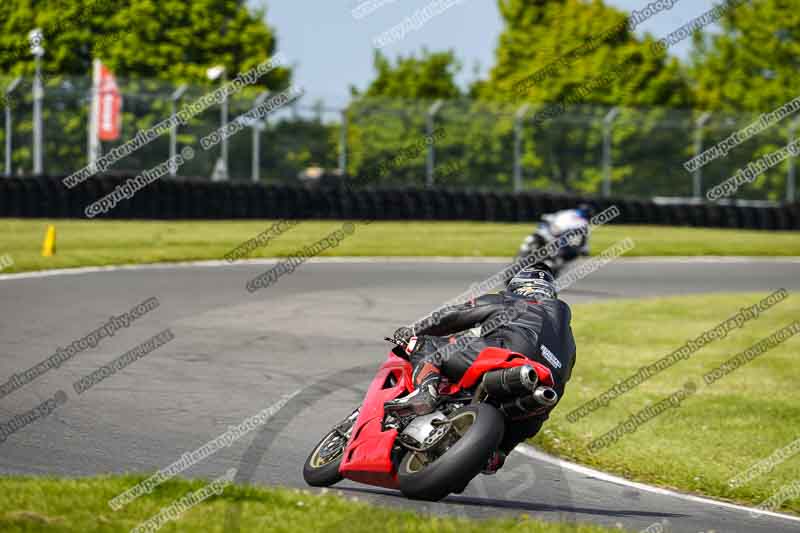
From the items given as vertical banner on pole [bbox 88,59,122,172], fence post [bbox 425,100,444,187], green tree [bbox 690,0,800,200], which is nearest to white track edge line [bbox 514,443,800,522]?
vertical banner on pole [bbox 88,59,122,172]

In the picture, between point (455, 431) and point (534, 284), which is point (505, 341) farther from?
point (455, 431)

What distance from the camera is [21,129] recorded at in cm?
2989

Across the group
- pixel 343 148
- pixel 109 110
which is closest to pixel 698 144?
→ pixel 343 148

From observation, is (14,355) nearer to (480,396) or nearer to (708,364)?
(480,396)

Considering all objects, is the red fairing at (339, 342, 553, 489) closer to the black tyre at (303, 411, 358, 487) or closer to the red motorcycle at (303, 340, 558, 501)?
the red motorcycle at (303, 340, 558, 501)

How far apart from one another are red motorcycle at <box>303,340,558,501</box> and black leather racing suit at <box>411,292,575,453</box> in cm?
9

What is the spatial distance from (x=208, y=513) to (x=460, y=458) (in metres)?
1.29

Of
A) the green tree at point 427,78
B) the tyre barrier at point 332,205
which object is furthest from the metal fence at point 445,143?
the green tree at point 427,78

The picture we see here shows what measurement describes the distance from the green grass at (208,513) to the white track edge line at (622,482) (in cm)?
176

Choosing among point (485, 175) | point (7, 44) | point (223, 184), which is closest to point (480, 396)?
point (223, 184)

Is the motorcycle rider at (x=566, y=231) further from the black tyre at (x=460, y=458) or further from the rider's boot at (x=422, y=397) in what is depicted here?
the black tyre at (x=460, y=458)

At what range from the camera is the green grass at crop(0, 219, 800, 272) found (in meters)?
21.8

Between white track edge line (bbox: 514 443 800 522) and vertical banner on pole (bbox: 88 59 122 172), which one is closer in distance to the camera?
white track edge line (bbox: 514 443 800 522)

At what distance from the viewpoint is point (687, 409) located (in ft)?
34.9
